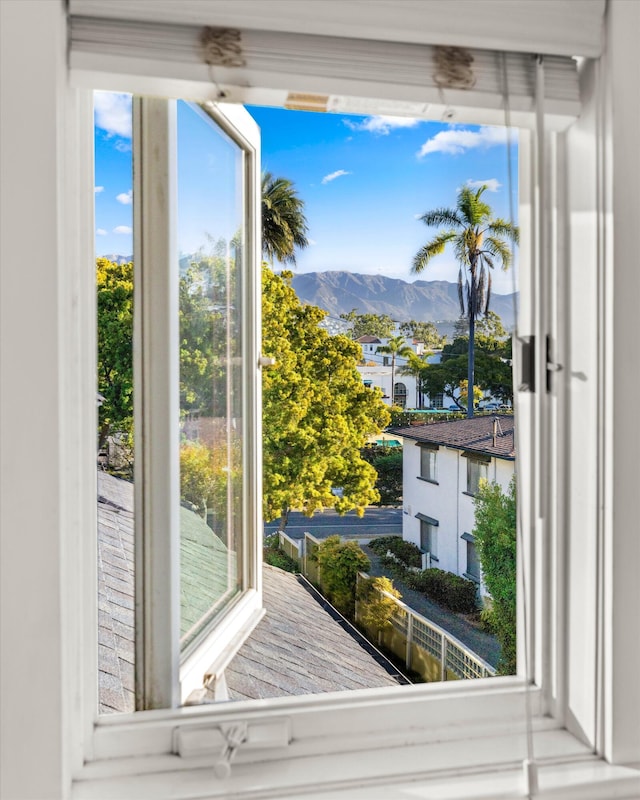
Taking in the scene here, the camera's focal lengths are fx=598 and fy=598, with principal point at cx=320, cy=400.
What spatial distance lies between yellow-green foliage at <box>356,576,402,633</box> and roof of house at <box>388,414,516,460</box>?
0.95ft

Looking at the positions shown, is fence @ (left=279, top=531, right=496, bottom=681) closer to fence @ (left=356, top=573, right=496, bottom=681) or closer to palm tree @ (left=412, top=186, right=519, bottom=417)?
fence @ (left=356, top=573, right=496, bottom=681)

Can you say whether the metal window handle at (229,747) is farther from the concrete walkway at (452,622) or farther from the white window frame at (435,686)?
the concrete walkway at (452,622)

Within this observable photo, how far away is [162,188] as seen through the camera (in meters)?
0.99

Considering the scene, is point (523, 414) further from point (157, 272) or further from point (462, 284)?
point (157, 272)

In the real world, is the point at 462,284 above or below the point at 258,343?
above

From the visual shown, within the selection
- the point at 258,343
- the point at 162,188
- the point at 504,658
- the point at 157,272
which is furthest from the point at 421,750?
the point at 162,188

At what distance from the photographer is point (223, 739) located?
0.98 m

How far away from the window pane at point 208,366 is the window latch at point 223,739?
0.46ft

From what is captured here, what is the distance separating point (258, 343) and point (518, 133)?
64 centimetres

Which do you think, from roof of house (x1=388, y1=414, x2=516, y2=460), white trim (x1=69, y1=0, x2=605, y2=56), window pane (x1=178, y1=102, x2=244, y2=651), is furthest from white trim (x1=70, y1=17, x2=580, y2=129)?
roof of house (x1=388, y1=414, x2=516, y2=460)

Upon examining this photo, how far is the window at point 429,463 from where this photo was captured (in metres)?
1.17

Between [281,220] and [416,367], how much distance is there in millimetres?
384
